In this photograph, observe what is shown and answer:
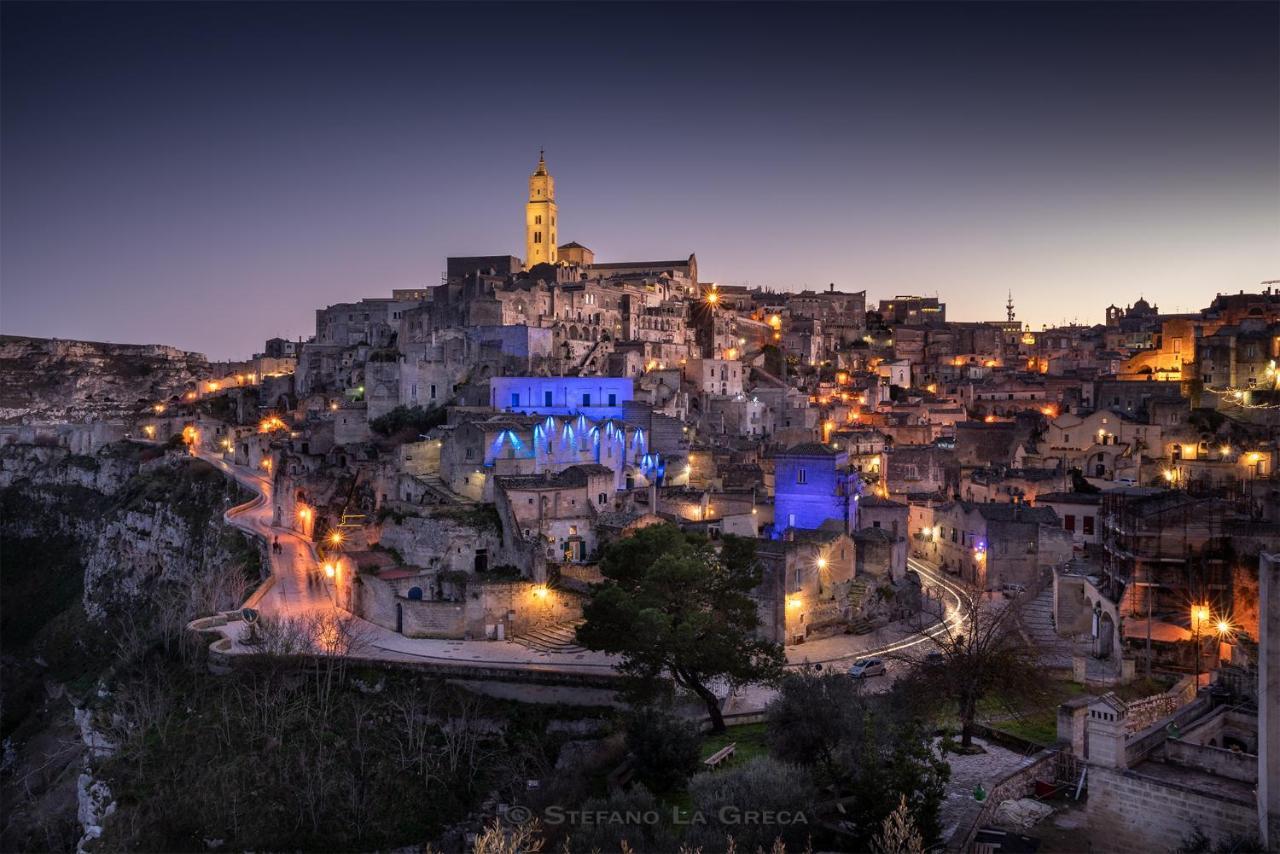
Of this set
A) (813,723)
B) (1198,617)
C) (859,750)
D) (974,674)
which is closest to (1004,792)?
(859,750)

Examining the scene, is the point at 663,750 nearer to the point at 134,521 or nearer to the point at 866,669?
the point at 866,669

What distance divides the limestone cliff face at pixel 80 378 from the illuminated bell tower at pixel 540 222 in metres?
38.0

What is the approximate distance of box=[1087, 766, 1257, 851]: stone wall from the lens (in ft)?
47.8

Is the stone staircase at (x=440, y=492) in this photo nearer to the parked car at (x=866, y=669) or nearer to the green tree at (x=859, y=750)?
the parked car at (x=866, y=669)

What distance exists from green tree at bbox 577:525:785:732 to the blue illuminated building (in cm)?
932

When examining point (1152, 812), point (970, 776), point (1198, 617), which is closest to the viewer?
point (1152, 812)

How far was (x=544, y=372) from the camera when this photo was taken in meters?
51.7

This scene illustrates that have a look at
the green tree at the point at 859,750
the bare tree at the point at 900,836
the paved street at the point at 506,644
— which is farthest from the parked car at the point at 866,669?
the bare tree at the point at 900,836

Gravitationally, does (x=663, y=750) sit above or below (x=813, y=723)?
below

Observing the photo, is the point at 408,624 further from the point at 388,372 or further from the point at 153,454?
the point at 153,454

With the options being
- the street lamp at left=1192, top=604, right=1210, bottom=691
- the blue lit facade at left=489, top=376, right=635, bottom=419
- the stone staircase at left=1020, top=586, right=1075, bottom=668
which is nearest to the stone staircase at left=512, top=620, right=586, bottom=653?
the stone staircase at left=1020, top=586, right=1075, bottom=668

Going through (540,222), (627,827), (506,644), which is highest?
(540,222)

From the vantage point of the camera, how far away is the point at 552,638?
99.0ft

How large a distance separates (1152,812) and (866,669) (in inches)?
413
